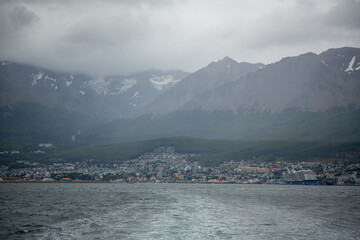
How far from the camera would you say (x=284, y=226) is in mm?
63500

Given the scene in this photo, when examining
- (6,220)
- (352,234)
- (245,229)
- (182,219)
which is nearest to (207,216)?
(182,219)

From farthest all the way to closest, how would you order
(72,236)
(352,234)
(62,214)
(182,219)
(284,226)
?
(62,214), (182,219), (284,226), (352,234), (72,236)

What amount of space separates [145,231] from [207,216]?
20.1 metres

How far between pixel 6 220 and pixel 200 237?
33.0m

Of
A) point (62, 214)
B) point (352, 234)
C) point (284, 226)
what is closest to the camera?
point (352, 234)

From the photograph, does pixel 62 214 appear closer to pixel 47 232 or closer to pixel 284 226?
pixel 47 232

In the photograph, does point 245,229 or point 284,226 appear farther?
point 284,226

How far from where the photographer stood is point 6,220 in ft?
214

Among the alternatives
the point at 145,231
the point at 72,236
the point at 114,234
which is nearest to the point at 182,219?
the point at 145,231

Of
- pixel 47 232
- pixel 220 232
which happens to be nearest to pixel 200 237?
pixel 220 232

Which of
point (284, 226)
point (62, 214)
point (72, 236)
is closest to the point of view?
point (72, 236)

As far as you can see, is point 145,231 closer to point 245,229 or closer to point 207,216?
point 245,229

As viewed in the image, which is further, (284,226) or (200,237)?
(284,226)

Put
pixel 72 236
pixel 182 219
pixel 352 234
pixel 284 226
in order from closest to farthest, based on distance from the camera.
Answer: pixel 72 236 < pixel 352 234 < pixel 284 226 < pixel 182 219
